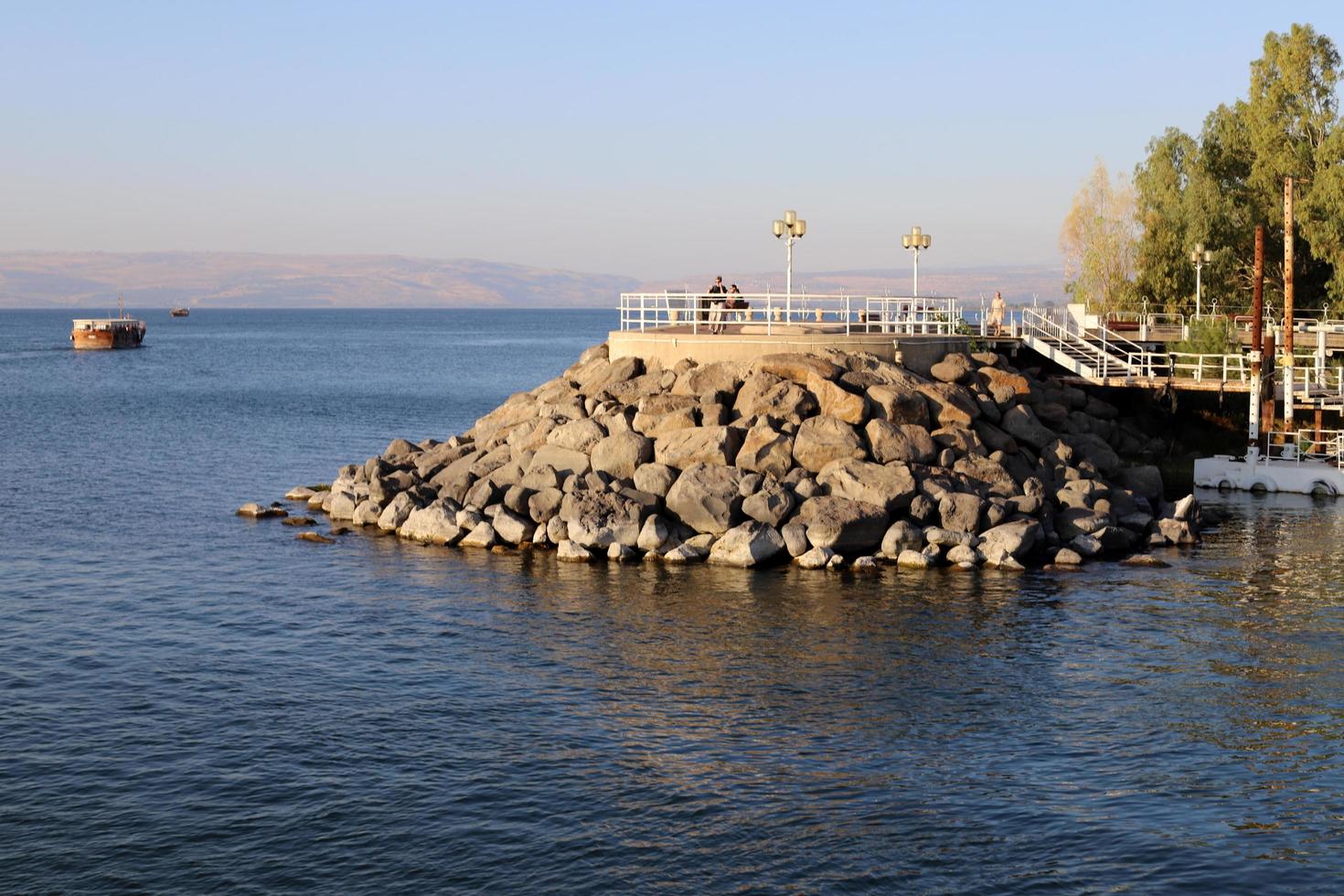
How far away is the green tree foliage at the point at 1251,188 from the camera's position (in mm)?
70438

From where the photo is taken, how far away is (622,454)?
37.3 metres

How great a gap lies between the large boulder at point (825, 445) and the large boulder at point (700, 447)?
163 centimetres

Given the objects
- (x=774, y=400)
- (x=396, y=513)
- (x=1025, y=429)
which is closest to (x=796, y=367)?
(x=774, y=400)

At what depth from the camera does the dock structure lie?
141 feet

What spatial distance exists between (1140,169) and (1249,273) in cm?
833

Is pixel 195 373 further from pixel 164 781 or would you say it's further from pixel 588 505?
pixel 164 781

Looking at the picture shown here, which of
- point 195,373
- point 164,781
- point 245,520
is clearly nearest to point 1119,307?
point 245,520

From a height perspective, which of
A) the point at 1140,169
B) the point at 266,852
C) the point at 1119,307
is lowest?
the point at 266,852

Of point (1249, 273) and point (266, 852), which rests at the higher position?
point (1249, 273)

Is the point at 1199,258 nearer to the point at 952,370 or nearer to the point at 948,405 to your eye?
the point at 952,370

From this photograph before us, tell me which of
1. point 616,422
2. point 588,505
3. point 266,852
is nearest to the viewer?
point 266,852

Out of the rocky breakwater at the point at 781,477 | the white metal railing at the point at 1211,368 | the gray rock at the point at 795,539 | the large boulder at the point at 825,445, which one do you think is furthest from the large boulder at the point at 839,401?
the white metal railing at the point at 1211,368

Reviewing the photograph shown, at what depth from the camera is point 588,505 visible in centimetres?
3562

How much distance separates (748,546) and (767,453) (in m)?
3.49
